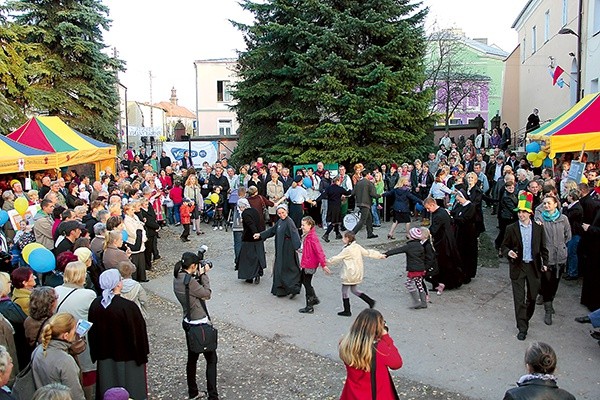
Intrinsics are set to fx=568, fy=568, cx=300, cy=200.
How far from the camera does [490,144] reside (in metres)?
25.7

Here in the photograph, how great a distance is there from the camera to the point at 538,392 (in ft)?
12.3

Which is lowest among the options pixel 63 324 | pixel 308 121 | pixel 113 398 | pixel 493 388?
pixel 493 388

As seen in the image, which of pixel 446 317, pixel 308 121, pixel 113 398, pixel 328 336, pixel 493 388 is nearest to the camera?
pixel 113 398

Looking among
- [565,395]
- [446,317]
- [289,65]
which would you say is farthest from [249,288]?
[289,65]

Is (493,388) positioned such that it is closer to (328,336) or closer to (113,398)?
(328,336)

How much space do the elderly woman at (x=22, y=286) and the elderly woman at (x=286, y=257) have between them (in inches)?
184

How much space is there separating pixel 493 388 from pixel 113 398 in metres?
4.45

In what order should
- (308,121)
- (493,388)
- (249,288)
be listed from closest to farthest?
(493,388) < (249,288) < (308,121)

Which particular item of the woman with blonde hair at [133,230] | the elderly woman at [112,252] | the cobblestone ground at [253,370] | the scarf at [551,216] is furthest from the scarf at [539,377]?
the woman with blonde hair at [133,230]

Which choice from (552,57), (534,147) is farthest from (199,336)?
(552,57)

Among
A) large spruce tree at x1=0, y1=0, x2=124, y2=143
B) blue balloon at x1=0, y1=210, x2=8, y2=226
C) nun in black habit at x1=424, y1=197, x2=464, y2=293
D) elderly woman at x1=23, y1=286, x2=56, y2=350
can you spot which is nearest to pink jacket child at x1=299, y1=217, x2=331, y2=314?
nun in black habit at x1=424, y1=197, x2=464, y2=293

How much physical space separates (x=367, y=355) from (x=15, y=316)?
11.4ft

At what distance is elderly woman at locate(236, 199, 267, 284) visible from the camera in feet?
36.0

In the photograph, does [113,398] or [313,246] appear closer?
[113,398]
